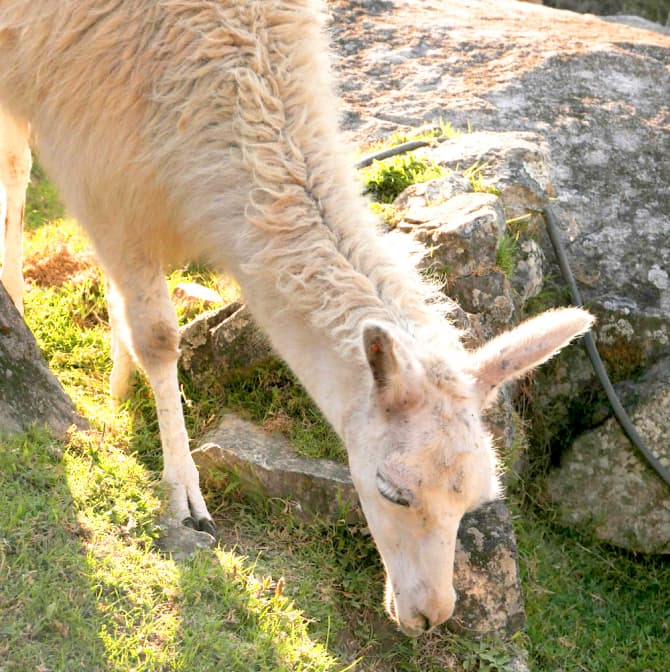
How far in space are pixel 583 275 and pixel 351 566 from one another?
8.26ft

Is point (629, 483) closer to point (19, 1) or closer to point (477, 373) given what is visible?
point (477, 373)

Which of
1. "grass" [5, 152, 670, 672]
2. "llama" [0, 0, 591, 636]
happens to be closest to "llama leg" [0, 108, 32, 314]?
"grass" [5, 152, 670, 672]

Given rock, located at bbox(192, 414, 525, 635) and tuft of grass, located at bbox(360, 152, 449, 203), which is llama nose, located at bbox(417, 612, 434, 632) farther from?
tuft of grass, located at bbox(360, 152, 449, 203)

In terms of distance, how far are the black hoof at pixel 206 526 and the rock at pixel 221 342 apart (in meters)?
0.93

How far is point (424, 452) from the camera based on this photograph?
308 centimetres

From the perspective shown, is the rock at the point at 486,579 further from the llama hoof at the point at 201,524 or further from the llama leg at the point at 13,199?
the llama leg at the point at 13,199

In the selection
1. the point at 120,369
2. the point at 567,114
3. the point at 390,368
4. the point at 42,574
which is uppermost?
the point at 390,368

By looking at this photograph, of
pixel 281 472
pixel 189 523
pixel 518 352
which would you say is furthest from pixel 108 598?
pixel 518 352

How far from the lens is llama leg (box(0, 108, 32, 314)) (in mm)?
5211

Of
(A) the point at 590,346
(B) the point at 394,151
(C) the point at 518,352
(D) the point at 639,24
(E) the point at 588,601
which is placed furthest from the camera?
(D) the point at 639,24

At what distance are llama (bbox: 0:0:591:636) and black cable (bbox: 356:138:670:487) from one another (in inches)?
65.3

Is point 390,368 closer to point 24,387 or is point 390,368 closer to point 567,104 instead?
point 24,387

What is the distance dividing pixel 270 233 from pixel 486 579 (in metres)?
1.82

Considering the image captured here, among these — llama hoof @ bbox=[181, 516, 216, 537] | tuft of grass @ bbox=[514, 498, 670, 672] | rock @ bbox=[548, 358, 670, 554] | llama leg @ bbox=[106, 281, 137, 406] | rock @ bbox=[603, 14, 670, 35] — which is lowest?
tuft of grass @ bbox=[514, 498, 670, 672]
